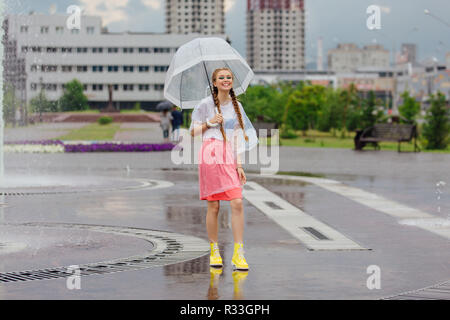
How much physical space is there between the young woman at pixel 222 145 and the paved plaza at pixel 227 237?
588mm

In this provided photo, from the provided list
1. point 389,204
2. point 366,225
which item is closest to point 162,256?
point 366,225

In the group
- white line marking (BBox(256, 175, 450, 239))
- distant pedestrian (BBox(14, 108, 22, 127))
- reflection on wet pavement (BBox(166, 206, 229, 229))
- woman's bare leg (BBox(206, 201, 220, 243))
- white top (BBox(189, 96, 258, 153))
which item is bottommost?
distant pedestrian (BBox(14, 108, 22, 127))

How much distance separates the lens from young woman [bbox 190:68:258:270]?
8.48 meters

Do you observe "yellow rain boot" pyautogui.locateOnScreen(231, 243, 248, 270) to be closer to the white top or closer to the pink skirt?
the pink skirt

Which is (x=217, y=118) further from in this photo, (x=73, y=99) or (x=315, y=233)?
(x=73, y=99)

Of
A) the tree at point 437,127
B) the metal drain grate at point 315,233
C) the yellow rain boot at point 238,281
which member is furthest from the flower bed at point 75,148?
the yellow rain boot at point 238,281

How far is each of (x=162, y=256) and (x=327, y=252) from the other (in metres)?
1.67

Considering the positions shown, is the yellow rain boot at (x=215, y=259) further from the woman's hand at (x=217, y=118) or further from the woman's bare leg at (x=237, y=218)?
the woman's hand at (x=217, y=118)

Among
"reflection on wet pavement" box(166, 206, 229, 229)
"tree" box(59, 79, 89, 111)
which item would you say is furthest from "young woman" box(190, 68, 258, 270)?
"tree" box(59, 79, 89, 111)

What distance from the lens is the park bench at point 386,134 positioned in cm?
3384

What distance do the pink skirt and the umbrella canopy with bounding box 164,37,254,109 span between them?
73cm

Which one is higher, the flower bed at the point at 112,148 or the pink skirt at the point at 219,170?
the pink skirt at the point at 219,170

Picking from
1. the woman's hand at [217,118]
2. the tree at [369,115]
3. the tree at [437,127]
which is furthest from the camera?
the tree at [369,115]

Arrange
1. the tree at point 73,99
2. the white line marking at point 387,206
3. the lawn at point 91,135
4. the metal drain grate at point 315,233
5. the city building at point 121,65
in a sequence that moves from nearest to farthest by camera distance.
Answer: the metal drain grate at point 315,233 < the white line marking at point 387,206 < the lawn at point 91,135 < the tree at point 73,99 < the city building at point 121,65
